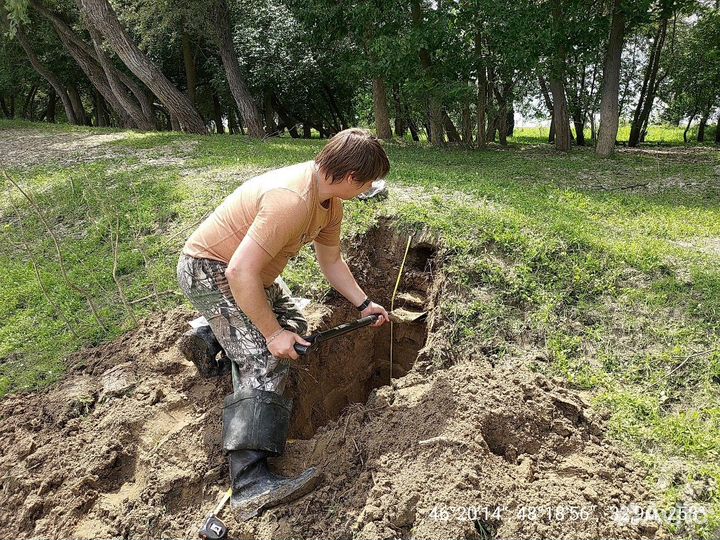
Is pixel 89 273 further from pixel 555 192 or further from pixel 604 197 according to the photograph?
pixel 604 197

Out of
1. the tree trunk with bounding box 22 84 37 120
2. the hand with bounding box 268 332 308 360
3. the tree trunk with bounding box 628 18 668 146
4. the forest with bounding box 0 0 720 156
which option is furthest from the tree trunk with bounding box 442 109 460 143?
the tree trunk with bounding box 22 84 37 120

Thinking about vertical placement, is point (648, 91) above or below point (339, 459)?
above

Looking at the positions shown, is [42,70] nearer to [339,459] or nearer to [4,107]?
[4,107]

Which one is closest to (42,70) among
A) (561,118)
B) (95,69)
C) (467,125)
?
(95,69)

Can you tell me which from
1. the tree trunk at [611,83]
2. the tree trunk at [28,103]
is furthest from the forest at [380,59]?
the tree trunk at [28,103]

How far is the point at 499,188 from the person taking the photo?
6.66 metres

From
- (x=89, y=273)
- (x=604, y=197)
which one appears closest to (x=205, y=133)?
(x=89, y=273)

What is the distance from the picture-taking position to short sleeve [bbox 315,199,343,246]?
3086 mm

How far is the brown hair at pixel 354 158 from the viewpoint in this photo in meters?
2.60

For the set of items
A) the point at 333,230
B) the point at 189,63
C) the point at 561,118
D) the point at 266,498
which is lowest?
the point at 266,498

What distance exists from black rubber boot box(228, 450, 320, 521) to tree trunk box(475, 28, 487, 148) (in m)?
9.64

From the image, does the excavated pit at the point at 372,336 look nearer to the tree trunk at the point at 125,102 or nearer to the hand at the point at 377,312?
the hand at the point at 377,312

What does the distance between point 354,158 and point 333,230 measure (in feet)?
2.29

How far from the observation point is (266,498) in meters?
2.69
